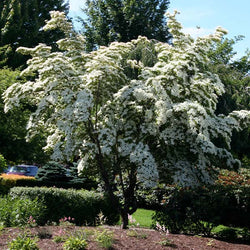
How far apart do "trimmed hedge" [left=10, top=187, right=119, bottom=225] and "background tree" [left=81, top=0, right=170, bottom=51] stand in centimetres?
1617

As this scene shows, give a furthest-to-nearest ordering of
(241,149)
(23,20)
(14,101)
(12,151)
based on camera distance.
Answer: (23,20), (241,149), (12,151), (14,101)

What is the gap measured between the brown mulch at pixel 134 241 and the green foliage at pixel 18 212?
506 mm

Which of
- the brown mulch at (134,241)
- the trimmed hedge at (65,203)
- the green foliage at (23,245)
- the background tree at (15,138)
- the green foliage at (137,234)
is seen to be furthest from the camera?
the background tree at (15,138)

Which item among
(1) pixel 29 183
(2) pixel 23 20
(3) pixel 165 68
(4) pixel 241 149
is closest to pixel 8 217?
(3) pixel 165 68

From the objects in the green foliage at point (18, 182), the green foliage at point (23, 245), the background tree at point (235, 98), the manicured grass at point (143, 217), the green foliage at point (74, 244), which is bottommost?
the manicured grass at point (143, 217)

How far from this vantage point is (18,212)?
7656 mm

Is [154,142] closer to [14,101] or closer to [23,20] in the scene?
[14,101]

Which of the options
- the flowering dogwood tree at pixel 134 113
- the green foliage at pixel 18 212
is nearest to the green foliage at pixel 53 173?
the green foliage at pixel 18 212

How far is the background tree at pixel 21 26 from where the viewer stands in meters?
22.9

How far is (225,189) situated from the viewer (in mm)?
7812

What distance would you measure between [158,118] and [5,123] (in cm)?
740

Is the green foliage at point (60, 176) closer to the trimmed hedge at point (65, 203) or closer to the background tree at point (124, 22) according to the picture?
the trimmed hedge at point (65, 203)

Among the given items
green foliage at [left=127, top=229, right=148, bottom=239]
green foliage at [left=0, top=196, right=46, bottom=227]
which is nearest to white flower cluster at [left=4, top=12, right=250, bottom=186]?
green foliage at [left=127, top=229, right=148, bottom=239]

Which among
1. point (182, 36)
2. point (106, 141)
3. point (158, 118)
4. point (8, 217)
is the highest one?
point (182, 36)
